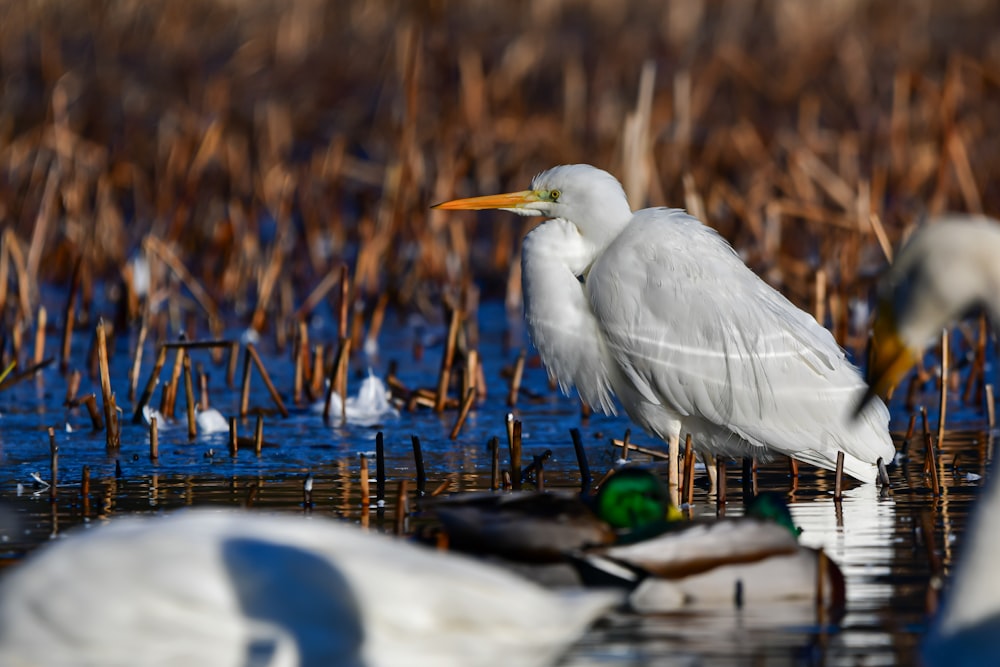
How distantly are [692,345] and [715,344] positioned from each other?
9 cm

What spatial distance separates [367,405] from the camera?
23.9 ft

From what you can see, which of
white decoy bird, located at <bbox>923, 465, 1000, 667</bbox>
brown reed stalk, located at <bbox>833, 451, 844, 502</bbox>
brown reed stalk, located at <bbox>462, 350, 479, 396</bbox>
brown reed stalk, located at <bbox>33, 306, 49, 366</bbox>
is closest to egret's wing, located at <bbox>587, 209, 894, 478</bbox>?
brown reed stalk, located at <bbox>833, 451, 844, 502</bbox>

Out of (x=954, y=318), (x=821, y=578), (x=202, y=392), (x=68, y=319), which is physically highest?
(x=68, y=319)

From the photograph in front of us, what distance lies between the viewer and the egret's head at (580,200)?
6.18 m

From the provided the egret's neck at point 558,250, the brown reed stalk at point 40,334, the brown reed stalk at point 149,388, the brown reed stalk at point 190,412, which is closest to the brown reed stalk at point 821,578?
the egret's neck at point 558,250

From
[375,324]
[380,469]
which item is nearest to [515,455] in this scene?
[380,469]

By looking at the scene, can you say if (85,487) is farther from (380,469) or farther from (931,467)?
(931,467)

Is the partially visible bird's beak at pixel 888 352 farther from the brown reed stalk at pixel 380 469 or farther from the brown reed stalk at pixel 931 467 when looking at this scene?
the brown reed stalk at pixel 380 469

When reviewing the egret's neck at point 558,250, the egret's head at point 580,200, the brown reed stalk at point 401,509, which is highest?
the egret's head at point 580,200

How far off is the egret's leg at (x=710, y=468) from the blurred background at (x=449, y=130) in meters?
1.50

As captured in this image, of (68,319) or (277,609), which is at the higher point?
(68,319)

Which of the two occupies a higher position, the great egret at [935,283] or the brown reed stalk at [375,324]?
the brown reed stalk at [375,324]

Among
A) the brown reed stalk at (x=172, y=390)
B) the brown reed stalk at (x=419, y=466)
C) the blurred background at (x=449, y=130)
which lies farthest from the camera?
the blurred background at (x=449, y=130)

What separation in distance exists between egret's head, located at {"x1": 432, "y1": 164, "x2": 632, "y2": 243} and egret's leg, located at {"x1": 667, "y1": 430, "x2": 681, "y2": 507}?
32.2 inches
